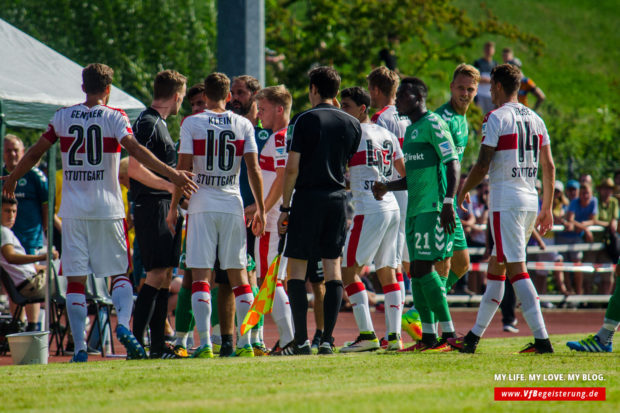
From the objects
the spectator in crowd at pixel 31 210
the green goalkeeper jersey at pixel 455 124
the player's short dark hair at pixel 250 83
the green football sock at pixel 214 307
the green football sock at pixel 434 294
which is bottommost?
the green football sock at pixel 214 307

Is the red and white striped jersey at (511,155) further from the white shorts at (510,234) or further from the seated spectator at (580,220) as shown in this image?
the seated spectator at (580,220)

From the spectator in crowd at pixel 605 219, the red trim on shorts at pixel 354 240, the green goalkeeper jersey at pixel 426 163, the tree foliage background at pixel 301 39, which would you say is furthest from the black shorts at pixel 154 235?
the tree foliage background at pixel 301 39

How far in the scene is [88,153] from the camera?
815cm

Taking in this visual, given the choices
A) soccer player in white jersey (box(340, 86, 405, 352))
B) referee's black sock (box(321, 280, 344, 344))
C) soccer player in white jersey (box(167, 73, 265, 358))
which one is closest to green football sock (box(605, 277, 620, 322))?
soccer player in white jersey (box(340, 86, 405, 352))

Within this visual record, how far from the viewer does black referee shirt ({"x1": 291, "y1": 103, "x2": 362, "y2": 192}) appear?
816 centimetres

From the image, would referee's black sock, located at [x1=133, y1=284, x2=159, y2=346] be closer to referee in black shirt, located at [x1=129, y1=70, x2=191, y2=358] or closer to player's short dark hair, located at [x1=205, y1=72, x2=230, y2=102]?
referee in black shirt, located at [x1=129, y1=70, x2=191, y2=358]

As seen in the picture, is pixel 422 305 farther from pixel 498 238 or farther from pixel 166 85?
pixel 166 85

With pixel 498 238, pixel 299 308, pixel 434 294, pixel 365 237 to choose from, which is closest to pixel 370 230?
pixel 365 237

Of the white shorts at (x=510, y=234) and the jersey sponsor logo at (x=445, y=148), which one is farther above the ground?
the jersey sponsor logo at (x=445, y=148)

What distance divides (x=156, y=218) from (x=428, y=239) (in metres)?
2.42

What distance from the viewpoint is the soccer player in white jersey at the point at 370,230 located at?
861 cm

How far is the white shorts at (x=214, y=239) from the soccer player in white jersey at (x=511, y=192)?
205 cm

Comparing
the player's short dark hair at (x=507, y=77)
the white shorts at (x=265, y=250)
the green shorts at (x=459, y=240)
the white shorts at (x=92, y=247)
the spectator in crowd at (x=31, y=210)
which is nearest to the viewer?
the white shorts at (x=92, y=247)

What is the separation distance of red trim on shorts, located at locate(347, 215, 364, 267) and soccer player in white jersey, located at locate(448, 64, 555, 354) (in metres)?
1.06
